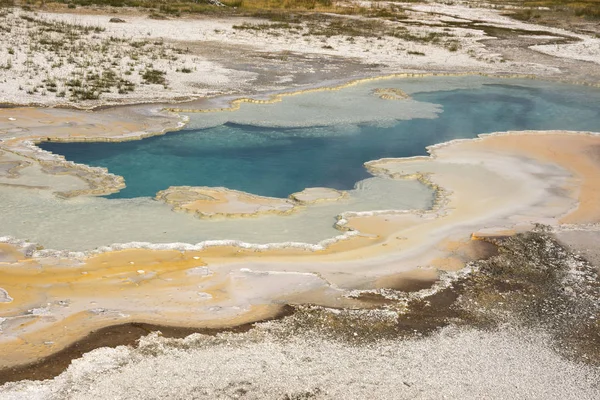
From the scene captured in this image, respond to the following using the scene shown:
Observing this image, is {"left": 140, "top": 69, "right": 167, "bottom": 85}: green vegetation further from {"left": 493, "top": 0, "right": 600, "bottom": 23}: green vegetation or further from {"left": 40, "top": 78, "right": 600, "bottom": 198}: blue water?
{"left": 493, "top": 0, "right": 600, "bottom": 23}: green vegetation

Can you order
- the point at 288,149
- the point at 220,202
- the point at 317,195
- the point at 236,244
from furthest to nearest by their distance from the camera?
the point at 288,149 < the point at 317,195 < the point at 220,202 < the point at 236,244

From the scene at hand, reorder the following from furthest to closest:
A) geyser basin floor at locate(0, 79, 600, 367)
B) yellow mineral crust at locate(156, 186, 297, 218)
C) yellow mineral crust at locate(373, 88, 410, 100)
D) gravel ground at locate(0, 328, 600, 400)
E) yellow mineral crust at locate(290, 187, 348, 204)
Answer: yellow mineral crust at locate(373, 88, 410, 100) → yellow mineral crust at locate(290, 187, 348, 204) → yellow mineral crust at locate(156, 186, 297, 218) → geyser basin floor at locate(0, 79, 600, 367) → gravel ground at locate(0, 328, 600, 400)

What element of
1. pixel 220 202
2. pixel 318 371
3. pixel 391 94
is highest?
pixel 391 94

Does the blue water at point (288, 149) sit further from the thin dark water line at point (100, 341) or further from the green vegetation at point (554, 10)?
the green vegetation at point (554, 10)

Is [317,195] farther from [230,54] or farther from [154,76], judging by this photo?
[230,54]

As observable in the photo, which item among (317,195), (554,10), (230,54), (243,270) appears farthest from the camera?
(554,10)

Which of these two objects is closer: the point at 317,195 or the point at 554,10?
the point at 317,195

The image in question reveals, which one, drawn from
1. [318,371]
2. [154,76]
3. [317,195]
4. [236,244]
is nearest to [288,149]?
[317,195]

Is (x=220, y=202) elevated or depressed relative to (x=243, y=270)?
elevated

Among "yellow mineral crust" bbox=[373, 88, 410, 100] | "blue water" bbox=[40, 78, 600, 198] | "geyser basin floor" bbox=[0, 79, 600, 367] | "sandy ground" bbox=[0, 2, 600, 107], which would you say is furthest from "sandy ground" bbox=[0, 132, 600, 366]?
"sandy ground" bbox=[0, 2, 600, 107]
